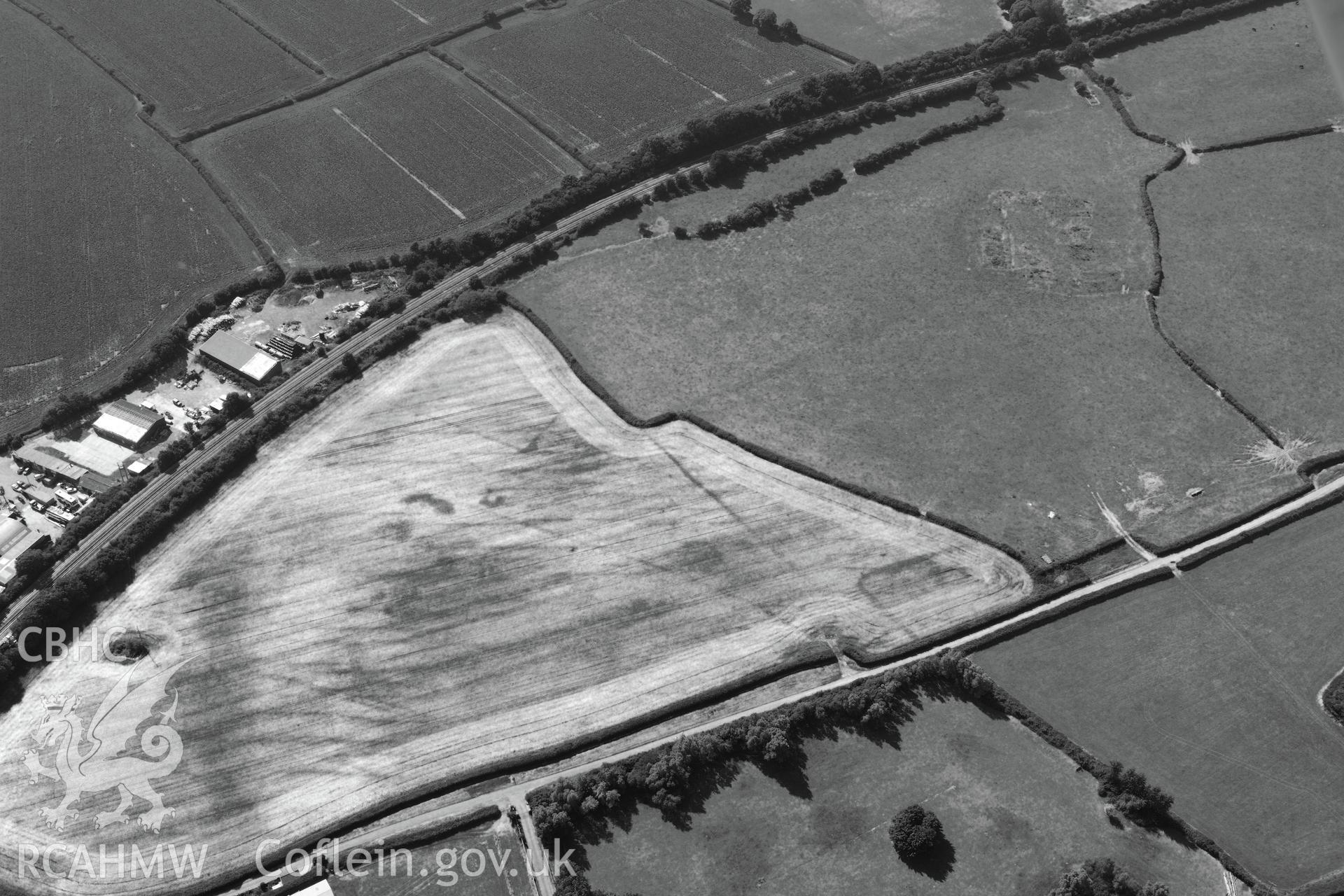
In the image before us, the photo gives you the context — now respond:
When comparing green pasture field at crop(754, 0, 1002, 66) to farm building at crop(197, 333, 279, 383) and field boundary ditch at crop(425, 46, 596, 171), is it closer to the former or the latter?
field boundary ditch at crop(425, 46, 596, 171)

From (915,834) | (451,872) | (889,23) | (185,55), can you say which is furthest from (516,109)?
(915,834)

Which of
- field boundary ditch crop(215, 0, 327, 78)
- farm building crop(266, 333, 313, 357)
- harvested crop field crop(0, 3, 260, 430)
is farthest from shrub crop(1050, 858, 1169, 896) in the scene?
field boundary ditch crop(215, 0, 327, 78)

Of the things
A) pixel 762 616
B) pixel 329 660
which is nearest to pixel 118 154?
pixel 329 660

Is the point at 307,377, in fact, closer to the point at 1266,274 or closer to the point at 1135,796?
the point at 1135,796

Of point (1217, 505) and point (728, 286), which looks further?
point (728, 286)

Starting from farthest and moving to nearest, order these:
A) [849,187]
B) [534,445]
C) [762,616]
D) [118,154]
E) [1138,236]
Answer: [118,154] < [849,187] < [1138,236] < [534,445] < [762,616]

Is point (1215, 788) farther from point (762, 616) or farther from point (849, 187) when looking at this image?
point (849, 187)

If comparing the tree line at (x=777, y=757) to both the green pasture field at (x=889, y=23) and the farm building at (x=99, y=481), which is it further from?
the green pasture field at (x=889, y=23)

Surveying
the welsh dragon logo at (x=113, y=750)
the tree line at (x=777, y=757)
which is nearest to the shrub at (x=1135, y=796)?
the tree line at (x=777, y=757)
